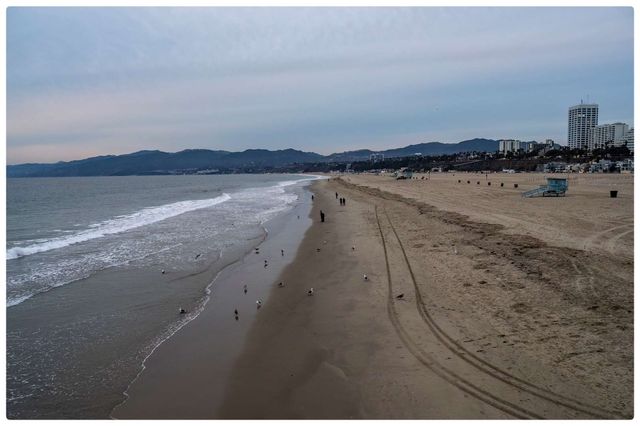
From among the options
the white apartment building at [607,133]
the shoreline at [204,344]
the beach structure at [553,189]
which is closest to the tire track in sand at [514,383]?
the shoreline at [204,344]

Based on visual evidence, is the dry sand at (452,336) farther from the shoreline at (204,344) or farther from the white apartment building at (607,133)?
the white apartment building at (607,133)

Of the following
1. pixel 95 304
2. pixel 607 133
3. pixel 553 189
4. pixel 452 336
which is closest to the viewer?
pixel 452 336

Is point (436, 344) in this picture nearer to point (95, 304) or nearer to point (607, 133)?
point (95, 304)

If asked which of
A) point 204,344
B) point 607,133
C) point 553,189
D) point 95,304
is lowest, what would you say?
point 204,344

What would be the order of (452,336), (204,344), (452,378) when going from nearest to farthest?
(452,378)
(452,336)
(204,344)

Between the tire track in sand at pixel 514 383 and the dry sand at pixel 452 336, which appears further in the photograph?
the dry sand at pixel 452 336

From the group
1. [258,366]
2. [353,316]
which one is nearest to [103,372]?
[258,366]

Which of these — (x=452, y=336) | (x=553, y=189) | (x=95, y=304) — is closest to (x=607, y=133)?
(x=553, y=189)
